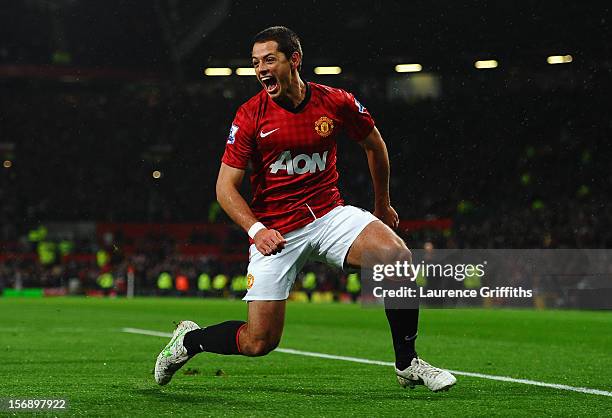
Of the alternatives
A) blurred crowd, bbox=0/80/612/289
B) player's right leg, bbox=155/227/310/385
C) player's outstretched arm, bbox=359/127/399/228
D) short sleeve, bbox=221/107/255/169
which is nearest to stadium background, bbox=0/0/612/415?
blurred crowd, bbox=0/80/612/289

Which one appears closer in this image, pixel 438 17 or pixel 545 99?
pixel 438 17

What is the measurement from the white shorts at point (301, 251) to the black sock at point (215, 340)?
0.81 feet

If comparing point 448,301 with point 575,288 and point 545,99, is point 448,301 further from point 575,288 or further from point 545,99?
point 545,99

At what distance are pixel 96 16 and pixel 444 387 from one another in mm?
24626

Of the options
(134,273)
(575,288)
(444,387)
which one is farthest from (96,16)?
(444,387)

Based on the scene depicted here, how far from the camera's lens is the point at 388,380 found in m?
6.37

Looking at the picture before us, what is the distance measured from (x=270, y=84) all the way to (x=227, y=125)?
96.8 feet

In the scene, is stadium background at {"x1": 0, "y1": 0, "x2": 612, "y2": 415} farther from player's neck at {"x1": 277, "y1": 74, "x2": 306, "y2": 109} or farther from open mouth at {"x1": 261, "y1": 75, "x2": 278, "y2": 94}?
open mouth at {"x1": 261, "y1": 75, "x2": 278, "y2": 94}

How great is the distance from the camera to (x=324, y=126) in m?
5.55

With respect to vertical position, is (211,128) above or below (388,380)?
above

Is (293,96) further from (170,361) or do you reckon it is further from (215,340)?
(170,361)

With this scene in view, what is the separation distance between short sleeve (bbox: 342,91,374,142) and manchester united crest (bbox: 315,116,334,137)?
171 mm

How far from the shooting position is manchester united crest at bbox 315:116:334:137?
18.1 feet

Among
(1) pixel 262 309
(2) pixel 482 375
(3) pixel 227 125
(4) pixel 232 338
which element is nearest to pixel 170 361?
(4) pixel 232 338
